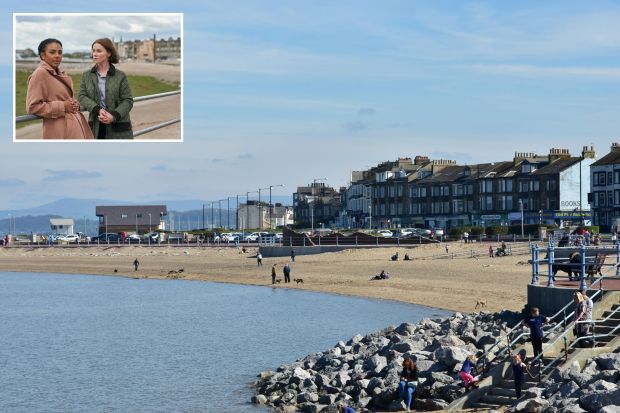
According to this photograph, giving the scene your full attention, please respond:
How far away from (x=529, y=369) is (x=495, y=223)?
381 ft

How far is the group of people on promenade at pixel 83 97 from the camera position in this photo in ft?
73.0

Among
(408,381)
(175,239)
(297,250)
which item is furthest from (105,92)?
(175,239)

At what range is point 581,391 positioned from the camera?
872 inches

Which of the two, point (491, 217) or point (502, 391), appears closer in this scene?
point (502, 391)

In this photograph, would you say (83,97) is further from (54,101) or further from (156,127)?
(156,127)

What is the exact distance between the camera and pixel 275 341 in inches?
1825

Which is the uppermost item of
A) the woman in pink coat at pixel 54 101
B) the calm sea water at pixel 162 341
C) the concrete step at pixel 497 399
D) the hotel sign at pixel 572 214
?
the woman in pink coat at pixel 54 101

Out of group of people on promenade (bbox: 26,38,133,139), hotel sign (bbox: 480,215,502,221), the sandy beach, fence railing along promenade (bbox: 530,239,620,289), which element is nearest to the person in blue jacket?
fence railing along promenade (bbox: 530,239,620,289)

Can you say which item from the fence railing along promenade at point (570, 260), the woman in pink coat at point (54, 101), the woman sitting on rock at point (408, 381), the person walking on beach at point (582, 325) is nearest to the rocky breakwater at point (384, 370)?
the woman sitting on rock at point (408, 381)

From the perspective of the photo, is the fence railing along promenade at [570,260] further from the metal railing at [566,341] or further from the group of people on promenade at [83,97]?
the group of people on promenade at [83,97]

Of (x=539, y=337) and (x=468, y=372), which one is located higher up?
(x=539, y=337)

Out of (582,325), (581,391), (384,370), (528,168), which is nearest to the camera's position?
(581,391)

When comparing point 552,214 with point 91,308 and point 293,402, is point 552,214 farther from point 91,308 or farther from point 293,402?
point 293,402

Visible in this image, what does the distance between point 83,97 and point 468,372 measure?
10898mm
